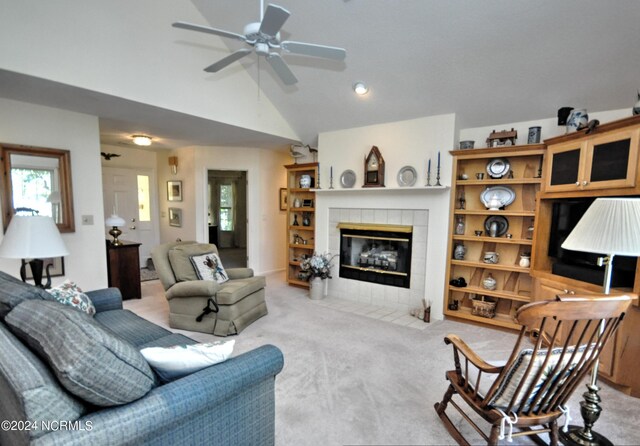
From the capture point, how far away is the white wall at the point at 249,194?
5.51 meters

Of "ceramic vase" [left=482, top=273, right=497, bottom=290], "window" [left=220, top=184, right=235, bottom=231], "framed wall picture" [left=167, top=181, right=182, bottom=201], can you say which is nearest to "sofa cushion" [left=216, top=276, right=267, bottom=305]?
"ceramic vase" [left=482, top=273, right=497, bottom=290]

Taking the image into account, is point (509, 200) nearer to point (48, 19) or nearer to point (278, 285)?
point (278, 285)

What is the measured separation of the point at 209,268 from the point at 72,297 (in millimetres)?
1387

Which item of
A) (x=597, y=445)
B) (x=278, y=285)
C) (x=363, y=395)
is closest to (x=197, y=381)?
(x=363, y=395)

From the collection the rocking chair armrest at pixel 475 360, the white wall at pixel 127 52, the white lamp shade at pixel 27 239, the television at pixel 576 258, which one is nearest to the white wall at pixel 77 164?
the white wall at pixel 127 52

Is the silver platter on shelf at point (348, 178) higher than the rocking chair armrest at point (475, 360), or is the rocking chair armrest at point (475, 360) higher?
the silver platter on shelf at point (348, 178)

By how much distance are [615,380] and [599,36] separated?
2.61 meters

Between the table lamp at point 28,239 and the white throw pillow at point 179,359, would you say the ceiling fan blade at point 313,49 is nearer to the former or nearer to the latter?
the white throw pillow at point 179,359

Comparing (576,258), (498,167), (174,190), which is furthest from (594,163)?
(174,190)

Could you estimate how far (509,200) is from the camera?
3.40 meters

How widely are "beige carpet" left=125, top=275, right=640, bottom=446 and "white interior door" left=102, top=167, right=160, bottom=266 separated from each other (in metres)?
2.58

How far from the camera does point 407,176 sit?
3855mm

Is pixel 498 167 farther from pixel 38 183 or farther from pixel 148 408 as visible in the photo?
pixel 38 183

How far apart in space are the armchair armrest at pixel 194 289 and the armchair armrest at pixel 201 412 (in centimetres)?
169
